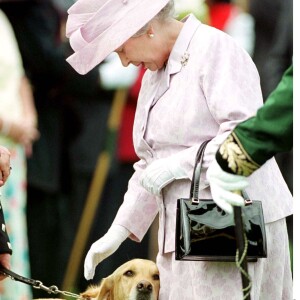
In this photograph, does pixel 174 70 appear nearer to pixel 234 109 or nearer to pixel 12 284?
pixel 234 109


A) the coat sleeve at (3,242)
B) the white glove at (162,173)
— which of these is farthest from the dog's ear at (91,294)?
the white glove at (162,173)

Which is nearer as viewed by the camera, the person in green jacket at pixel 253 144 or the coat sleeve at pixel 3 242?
the person in green jacket at pixel 253 144

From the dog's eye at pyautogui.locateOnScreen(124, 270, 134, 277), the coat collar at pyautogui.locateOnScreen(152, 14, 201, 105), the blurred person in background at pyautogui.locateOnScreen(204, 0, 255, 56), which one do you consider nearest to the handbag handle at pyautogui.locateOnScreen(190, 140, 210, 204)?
the coat collar at pyautogui.locateOnScreen(152, 14, 201, 105)

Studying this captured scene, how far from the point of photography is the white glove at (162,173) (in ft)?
19.7

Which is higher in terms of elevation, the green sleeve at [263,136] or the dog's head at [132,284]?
the green sleeve at [263,136]

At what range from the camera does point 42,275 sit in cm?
911

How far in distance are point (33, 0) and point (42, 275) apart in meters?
1.61

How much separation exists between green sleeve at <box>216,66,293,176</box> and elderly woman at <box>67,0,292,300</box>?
591mm

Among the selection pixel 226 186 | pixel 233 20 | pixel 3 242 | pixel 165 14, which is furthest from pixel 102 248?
pixel 233 20

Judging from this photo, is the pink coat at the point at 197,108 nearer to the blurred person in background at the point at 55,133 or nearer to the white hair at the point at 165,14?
the white hair at the point at 165,14

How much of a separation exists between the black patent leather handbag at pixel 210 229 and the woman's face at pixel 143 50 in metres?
0.53

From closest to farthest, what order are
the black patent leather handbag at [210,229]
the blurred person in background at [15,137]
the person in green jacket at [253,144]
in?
the person in green jacket at [253,144], the black patent leather handbag at [210,229], the blurred person in background at [15,137]

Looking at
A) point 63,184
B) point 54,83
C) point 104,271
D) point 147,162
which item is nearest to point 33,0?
point 54,83

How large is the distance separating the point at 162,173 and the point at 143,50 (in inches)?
20.0
